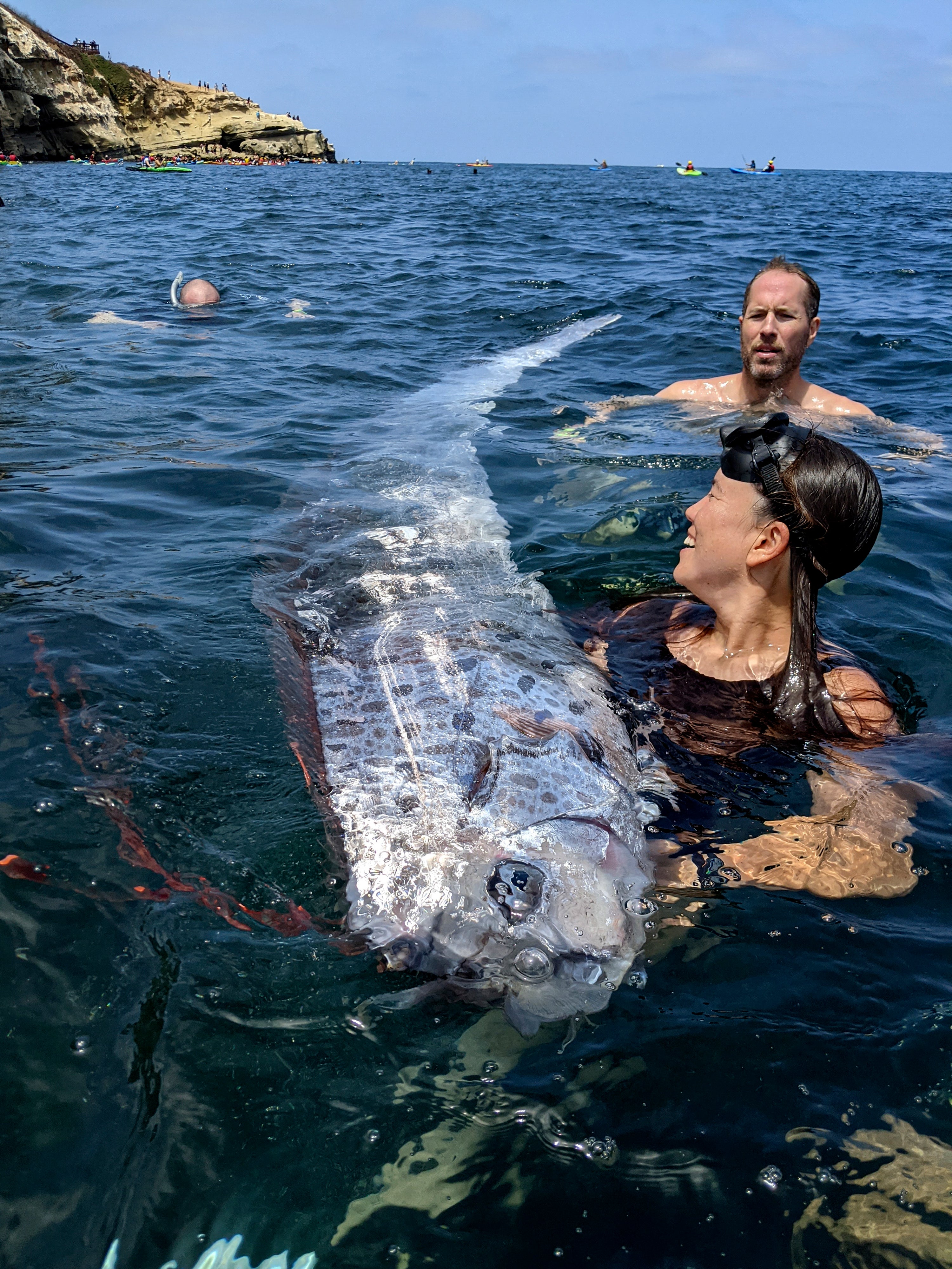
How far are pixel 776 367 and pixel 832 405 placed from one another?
0.58 m

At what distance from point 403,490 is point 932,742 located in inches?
114

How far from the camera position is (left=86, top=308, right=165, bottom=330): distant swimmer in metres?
9.41

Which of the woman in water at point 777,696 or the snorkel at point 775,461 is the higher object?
the snorkel at point 775,461

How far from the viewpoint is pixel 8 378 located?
284 inches

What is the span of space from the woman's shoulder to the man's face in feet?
13.7

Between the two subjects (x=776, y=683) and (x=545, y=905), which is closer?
(x=545, y=905)

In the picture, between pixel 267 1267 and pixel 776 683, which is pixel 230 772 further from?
pixel 776 683

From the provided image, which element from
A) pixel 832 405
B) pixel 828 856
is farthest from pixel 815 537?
pixel 832 405

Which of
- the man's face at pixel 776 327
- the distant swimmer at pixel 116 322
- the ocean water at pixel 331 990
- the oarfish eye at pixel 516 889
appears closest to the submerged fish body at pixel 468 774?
the oarfish eye at pixel 516 889

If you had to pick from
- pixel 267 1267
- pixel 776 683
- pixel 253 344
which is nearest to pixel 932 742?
pixel 776 683

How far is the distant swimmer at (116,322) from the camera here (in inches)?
370

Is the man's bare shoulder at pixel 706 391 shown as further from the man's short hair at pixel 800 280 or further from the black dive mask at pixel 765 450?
the black dive mask at pixel 765 450

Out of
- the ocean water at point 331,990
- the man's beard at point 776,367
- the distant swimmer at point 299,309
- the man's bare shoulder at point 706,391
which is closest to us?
the ocean water at point 331,990

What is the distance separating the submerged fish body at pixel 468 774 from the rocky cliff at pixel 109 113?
5822 centimetres
